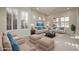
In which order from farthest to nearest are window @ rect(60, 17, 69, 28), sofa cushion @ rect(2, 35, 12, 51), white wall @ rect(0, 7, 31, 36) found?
window @ rect(60, 17, 69, 28) < white wall @ rect(0, 7, 31, 36) < sofa cushion @ rect(2, 35, 12, 51)

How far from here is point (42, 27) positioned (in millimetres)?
2457

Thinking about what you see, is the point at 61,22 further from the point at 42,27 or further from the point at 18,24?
the point at 18,24

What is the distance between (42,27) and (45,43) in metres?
0.38

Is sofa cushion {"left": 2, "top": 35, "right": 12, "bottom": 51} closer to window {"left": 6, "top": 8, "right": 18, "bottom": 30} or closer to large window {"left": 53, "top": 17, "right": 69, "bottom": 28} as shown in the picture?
window {"left": 6, "top": 8, "right": 18, "bottom": 30}

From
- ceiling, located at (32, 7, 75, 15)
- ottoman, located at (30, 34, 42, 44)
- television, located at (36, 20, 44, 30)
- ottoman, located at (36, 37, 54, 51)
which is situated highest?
ceiling, located at (32, 7, 75, 15)

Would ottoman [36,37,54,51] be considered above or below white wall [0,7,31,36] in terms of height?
below

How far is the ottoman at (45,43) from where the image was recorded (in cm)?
238

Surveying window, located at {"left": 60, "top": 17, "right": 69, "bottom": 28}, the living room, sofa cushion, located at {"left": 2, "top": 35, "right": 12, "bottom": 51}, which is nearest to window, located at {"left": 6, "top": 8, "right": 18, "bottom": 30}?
the living room

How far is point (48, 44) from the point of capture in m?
2.43

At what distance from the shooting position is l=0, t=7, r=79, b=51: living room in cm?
233

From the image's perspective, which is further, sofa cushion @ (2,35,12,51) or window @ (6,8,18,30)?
window @ (6,8,18,30)

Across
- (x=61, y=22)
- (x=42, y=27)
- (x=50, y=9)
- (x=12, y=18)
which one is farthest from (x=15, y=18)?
(x=61, y=22)
